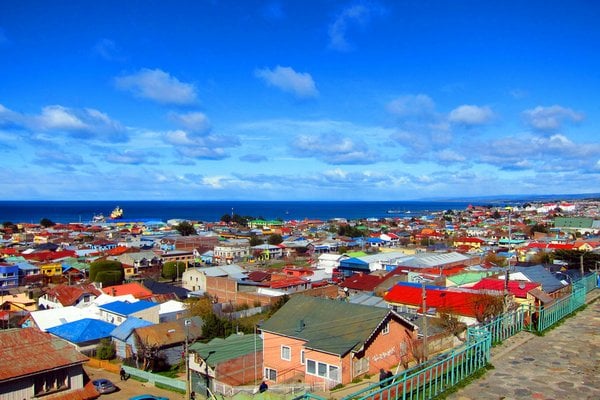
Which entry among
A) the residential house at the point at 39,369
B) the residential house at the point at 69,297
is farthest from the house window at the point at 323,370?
the residential house at the point at 69,297

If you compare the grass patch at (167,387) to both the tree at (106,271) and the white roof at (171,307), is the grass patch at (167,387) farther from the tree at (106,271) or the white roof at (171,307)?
the tree at (106,271)

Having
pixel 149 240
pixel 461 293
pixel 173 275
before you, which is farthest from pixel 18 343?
pixel 149 240

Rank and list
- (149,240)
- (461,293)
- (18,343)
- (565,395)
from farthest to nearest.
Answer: (149,240) < (461,293) < (18,343) < (565,395)

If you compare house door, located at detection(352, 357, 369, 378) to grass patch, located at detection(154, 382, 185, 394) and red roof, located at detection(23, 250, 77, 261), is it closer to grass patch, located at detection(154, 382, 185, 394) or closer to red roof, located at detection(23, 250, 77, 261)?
grass patch, located at detection(154, 382, 185, 394)

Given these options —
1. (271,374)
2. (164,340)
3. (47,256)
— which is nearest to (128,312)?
(164,340)

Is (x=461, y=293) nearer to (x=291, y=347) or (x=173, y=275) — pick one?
(x=291, y=347)

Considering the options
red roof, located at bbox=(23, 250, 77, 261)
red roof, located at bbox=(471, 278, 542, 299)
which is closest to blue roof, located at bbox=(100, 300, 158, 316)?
red roof, located at bbox=(471, 278, 542, 299)

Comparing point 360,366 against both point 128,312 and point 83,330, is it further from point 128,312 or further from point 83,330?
point 128,312
